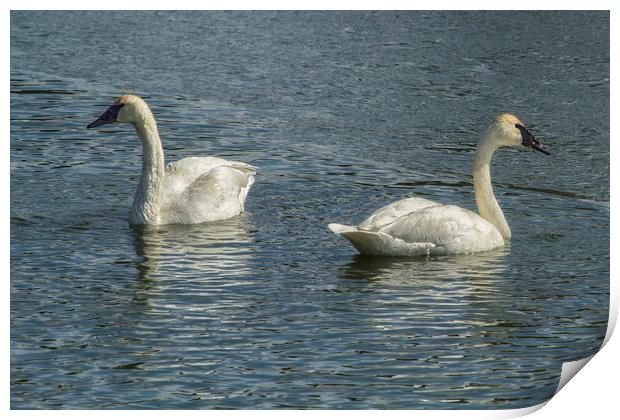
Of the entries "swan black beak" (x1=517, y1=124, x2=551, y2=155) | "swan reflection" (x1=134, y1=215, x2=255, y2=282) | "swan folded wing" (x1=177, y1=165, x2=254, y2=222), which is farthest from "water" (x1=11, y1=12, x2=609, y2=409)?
"swan black beak" (x1=517, y1=124, x2=551, y2=155)

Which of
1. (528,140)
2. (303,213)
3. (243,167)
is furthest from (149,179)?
(528,140)

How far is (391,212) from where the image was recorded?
10625 millimetres

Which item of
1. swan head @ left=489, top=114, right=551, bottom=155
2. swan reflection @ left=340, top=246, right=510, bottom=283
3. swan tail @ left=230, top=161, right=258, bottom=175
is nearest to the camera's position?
swan reflection @ left=340, top=246, right=510, bottom=283

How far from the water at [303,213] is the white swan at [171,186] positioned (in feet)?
0.50

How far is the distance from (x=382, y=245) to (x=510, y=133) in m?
1.73

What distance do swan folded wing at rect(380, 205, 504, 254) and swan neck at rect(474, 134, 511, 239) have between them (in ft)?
1.51

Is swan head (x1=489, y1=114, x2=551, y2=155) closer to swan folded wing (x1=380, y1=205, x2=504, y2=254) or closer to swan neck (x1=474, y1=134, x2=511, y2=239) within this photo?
swan neck (x1=474, y1=134, x2=511, y2=239)

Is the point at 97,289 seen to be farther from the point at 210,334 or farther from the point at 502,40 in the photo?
the point at 502,40

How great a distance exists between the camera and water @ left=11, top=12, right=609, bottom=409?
7.75 m

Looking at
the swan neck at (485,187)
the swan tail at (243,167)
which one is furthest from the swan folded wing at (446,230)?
the swan tail at (243,167)

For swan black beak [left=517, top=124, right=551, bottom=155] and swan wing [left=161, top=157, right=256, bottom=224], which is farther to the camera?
swan wing [left=161, top=157, right=256, bottom=224]

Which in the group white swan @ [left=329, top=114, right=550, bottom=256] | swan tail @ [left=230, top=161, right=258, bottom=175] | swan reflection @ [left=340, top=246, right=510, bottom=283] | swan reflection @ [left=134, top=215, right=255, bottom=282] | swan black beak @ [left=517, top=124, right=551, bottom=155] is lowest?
swan reflection @ [left=340, top=246, right=510, bottom=283]

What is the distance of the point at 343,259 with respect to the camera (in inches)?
410

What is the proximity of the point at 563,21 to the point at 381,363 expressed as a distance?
138 inches
